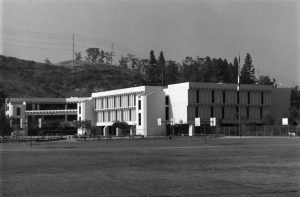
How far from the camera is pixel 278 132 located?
371 feet

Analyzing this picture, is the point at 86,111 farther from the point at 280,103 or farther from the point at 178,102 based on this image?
the point at 280,103

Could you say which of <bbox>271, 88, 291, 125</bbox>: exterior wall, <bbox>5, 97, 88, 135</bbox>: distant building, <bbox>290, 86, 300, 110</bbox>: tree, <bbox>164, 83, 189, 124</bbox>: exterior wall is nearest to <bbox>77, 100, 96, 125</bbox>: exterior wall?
<bbox>5, 97, 88, 135</bbox>: distant building

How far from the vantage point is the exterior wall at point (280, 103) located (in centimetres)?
14738

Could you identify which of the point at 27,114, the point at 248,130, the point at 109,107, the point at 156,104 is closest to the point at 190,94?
the point at 156,104

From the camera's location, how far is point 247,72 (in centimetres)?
18150

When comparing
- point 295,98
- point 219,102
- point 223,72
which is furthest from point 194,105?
point 223,72

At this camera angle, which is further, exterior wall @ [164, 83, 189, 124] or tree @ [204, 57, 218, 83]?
tree @ [204, 57, 218, 83]

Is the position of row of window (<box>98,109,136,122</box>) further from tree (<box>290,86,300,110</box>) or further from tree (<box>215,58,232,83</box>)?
tree (<box>290,86,300,110</box>)

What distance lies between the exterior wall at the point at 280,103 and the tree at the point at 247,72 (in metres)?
30.8

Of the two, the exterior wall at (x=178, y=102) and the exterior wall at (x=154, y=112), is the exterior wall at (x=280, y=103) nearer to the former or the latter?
the exterior wall at (x=178, y=102)

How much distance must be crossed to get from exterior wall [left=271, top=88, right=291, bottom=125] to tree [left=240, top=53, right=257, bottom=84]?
30.8 m

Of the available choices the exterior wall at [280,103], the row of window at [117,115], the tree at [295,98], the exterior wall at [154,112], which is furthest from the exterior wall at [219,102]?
the tree at [295,98]

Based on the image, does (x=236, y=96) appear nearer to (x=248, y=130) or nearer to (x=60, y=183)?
(x=248, y=130)

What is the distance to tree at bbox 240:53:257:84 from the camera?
18088 cm
